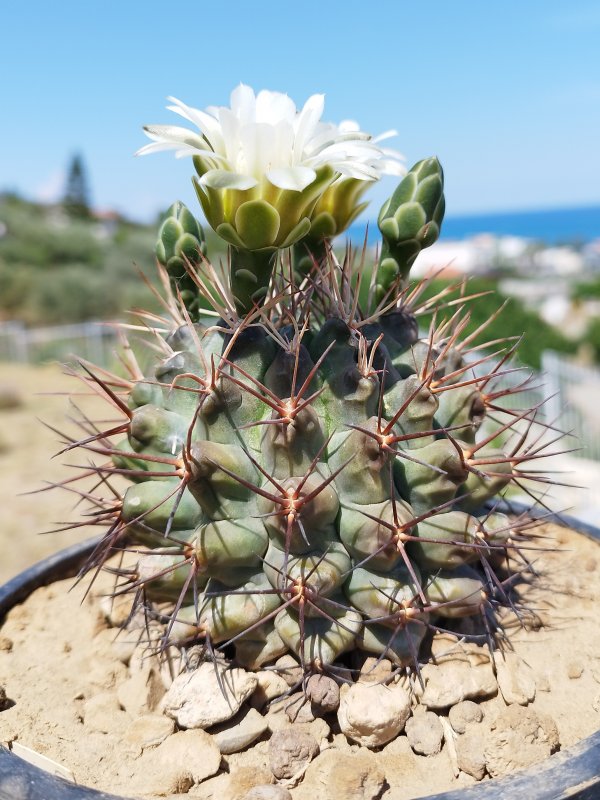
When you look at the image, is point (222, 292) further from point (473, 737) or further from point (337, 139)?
point (473, 737)

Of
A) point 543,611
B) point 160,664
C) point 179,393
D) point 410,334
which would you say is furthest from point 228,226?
point 543,611

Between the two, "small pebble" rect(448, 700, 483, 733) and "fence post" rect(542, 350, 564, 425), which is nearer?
"small pebble" rect(448, 700, 483, 733)

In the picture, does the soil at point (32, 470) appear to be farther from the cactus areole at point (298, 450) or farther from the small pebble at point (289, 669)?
the small pebble at point (289, 669)

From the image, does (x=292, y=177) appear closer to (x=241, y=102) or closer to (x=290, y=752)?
(x=241, y=102)

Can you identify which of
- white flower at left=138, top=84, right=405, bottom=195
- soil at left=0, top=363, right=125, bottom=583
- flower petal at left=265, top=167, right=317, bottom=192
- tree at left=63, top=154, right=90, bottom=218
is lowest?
soil at left=0, top=363, right=125, bottom=583

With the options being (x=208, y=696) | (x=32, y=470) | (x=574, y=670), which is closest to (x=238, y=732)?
(x=208, y=696)

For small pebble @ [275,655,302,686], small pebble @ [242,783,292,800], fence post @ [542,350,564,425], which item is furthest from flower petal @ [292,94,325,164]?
fence post @ [542,350,564,425]

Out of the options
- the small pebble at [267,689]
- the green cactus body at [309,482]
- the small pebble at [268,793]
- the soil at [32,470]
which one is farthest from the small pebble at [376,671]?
the soil at [32,470]

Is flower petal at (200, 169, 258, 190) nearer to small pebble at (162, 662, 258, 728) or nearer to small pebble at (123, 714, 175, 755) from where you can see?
small pebble at (162, 662, 258, 728)
